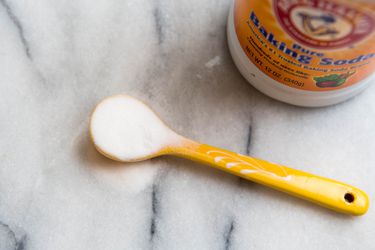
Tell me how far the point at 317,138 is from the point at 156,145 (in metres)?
0.17

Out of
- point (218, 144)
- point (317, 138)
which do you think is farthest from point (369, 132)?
point (218, 144)

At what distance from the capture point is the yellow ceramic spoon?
49 cm

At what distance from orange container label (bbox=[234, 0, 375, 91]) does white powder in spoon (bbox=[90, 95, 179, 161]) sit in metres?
0.12

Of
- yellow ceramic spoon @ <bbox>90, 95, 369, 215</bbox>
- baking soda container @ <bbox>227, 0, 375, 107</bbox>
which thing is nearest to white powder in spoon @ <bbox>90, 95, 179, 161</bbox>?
yellow ceramic spoon @ <bbox>90, 95, 369, 215</bbox>

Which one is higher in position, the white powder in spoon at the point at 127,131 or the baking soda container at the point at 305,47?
the baking soda container at the point at 305,47

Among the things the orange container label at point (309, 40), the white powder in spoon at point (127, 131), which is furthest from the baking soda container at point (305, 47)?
the white powder in spoon at point (127, 131)

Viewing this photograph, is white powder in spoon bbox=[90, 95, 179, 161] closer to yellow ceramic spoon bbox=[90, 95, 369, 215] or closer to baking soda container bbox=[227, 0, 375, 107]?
yellow ceramic spoon bbox=[90, 95, 369, 215]

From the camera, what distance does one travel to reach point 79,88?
21.3 inches

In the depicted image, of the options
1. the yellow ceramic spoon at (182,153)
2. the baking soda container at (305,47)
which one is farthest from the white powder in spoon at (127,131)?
the baking soda container at (305,47)

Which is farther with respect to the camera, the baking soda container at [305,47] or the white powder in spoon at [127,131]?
the white powder in spoon at [127,131]

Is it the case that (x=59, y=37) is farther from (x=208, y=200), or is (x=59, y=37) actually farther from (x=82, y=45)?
(x=208, y=200)

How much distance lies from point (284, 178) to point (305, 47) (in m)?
0.14

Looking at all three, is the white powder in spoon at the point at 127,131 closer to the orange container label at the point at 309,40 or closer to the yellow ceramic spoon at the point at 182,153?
the yellow ceramic spoon at the point at 182,153

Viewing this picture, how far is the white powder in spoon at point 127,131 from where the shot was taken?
0.50 metres
